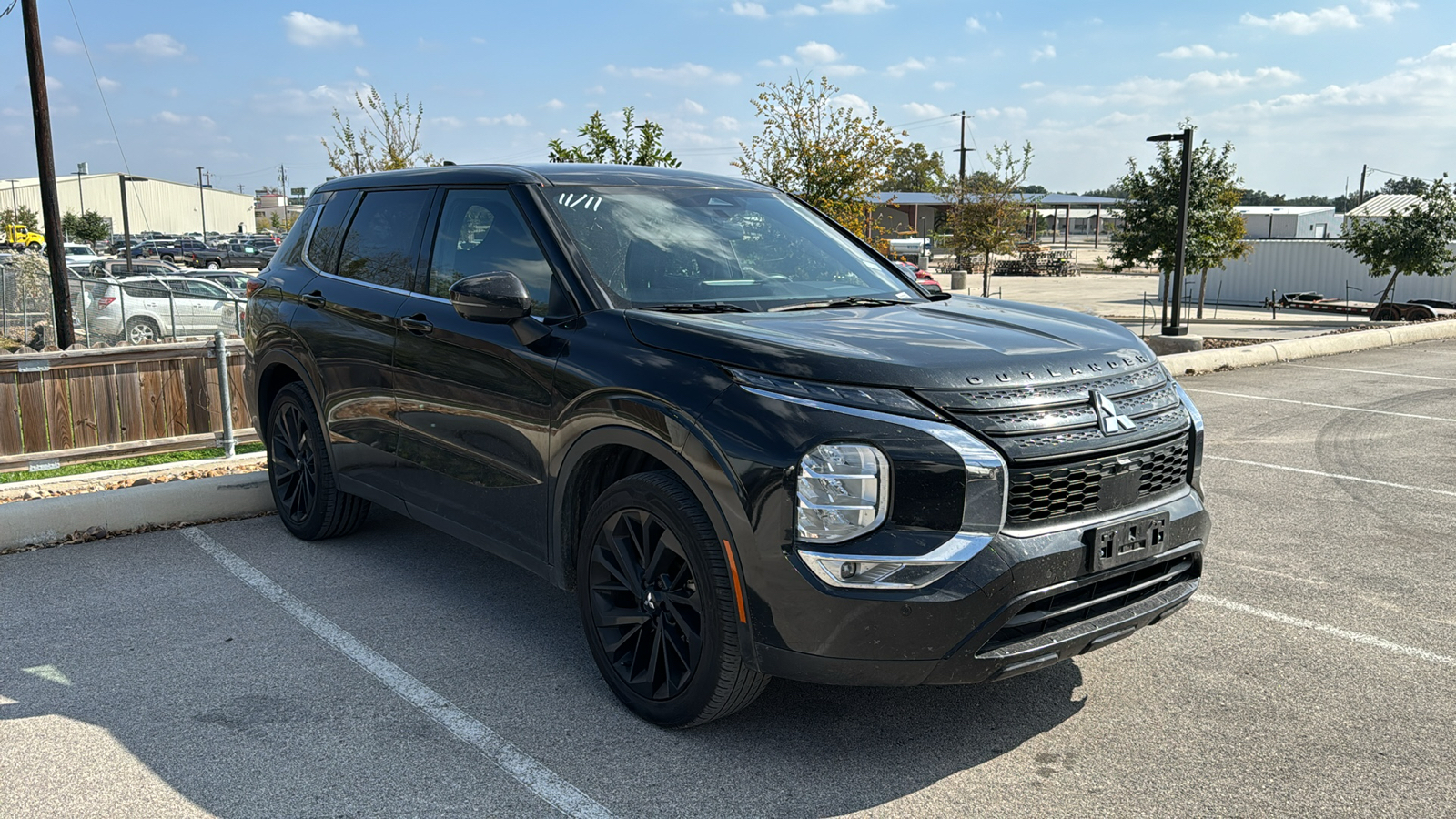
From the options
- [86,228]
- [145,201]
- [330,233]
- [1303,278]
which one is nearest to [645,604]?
[330,233]

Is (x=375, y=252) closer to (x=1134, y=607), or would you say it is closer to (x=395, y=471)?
(x=395, y=471)

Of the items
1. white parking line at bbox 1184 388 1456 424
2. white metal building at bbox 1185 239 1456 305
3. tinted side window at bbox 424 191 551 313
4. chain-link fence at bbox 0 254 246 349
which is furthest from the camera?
white metal building at bbox 1185 239 1456 305

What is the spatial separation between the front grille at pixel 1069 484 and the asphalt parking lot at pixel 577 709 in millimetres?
824

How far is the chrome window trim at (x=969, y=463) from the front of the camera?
3078mm

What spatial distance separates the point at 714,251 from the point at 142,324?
1863 centimetres

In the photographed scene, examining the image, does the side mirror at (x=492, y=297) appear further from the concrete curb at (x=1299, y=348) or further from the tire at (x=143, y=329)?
the tire at (x=143, y=329)

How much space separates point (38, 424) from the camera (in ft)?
27.5

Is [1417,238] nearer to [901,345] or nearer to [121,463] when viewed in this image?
[121,463]

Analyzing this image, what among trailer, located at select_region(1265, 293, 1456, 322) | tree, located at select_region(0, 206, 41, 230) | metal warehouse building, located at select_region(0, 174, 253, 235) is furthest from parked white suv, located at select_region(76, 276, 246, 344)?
metal warehouse building, located at select_region(0, 174, 253, 235)

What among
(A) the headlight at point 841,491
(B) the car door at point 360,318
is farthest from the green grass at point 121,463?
(A) the headlight at point 841,491

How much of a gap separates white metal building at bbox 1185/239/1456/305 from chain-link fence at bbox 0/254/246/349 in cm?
2740

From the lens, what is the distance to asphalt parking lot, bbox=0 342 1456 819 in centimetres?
325

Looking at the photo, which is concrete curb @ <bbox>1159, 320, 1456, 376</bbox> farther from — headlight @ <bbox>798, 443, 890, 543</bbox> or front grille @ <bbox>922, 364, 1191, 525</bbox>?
headlight @ <bbox>798, 443, 890, 543</bbox>

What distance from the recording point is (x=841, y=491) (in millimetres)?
3078
